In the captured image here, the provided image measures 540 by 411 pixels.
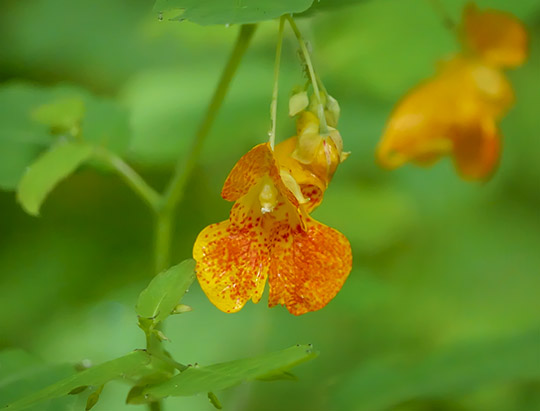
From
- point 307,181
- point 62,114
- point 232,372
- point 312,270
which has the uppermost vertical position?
point 62,114

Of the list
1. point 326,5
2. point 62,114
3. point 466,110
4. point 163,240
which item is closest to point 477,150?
point 466,110

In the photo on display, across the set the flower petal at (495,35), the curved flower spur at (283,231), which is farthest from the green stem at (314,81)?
the flower petal at (495,35)

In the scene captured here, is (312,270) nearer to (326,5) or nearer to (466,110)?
(326,5)

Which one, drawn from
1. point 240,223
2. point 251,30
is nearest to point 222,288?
point 240,223

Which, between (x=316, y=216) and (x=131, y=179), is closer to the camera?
(x=131, y=179)

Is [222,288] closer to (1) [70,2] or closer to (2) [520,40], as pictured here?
(2) [520,40]

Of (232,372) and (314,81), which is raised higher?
(314,81)

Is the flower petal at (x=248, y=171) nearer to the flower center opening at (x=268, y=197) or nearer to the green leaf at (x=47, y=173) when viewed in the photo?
the flower center opening at (x=268, y=197)

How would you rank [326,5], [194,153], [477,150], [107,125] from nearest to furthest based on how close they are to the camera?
[326,5] → [194,153] → [107,125] → [477,150]
